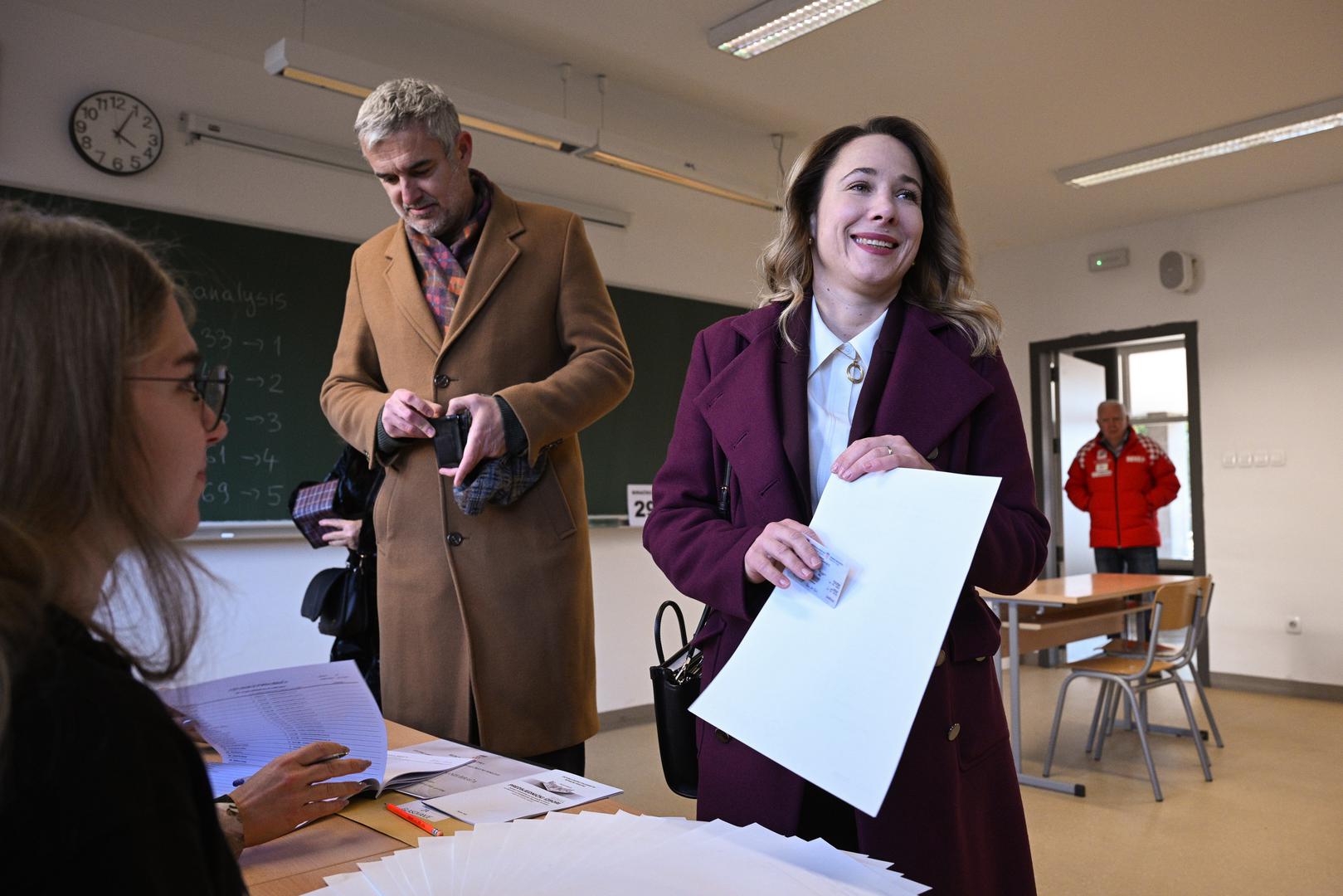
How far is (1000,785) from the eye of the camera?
1237 millimetres

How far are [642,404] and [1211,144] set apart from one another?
11.4 feet

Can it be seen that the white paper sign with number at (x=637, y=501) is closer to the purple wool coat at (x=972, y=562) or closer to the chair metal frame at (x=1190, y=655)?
the chair metal frame at (x=1190, y=655)

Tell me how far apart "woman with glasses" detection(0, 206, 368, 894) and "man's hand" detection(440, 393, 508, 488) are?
2.69 feet

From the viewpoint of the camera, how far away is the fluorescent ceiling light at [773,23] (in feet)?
13.0

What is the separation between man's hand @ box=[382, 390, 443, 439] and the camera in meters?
1.62

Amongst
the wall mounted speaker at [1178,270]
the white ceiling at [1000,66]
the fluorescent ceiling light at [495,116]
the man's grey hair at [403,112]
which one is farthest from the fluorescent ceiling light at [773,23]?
the wall mounted speaker at [1178,270]

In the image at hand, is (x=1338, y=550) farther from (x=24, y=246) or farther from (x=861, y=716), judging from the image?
(x=24, y=246)

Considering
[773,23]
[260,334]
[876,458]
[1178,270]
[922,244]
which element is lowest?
[876,458]

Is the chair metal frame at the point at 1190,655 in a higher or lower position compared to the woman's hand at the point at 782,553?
lower

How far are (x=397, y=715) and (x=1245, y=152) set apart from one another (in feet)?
20.1

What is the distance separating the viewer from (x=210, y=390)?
0.75 metres

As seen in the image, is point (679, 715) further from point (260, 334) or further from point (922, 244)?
point (260, 334)

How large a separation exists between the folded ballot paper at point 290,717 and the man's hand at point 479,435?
47cm

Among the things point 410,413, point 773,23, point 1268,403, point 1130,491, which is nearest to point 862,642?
point 410,413
